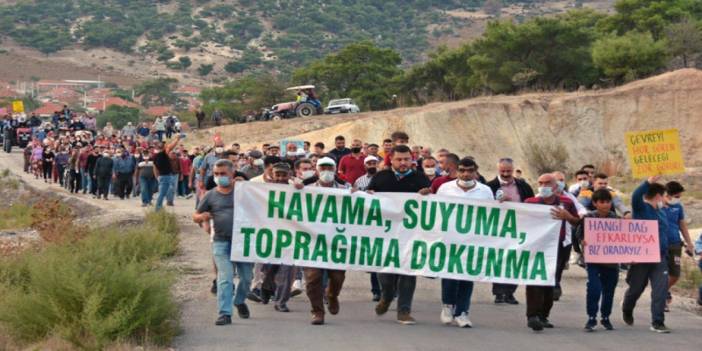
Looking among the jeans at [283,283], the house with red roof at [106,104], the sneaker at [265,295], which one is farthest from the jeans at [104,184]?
the house with red roof at [106,104]

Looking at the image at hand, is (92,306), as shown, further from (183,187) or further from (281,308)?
(183,187)

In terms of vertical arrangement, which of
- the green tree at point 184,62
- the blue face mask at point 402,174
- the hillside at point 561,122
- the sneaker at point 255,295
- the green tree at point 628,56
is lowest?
the sneaker at point 255,295

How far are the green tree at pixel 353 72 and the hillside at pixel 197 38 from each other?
259ft

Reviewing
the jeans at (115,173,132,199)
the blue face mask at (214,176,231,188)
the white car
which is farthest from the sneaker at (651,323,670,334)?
the white car

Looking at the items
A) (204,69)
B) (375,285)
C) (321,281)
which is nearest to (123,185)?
(375,285)

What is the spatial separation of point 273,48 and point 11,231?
150m

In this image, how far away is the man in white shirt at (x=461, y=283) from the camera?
1270 cm

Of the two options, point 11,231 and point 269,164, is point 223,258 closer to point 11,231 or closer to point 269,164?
point 269,164

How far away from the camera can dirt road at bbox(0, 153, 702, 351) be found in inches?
447

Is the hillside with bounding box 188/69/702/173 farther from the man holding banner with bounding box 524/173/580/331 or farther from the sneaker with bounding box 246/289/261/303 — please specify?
the man holding banner with bounding box 524/173/580/331

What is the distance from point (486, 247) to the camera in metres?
12.8

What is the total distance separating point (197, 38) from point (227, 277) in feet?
561

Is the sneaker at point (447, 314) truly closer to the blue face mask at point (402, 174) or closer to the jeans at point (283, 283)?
the blue face mask at point (402, 174)

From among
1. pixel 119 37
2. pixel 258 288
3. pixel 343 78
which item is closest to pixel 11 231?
pixel 258 288
